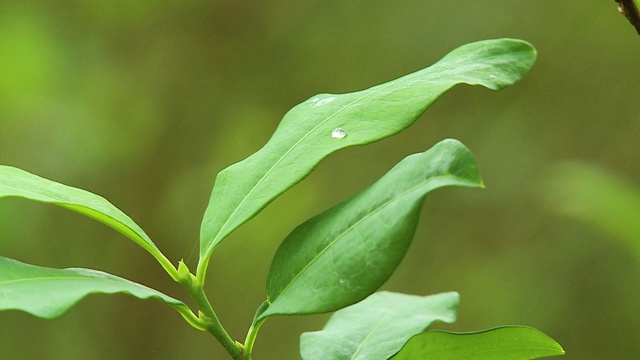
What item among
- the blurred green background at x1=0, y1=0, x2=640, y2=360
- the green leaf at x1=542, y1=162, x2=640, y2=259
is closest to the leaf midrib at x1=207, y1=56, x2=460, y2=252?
the green leaf at x1=542, y1=162, x2=640, y2=259

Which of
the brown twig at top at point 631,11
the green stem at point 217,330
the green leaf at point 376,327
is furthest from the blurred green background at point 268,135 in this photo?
the brown twig at top at point 631,11

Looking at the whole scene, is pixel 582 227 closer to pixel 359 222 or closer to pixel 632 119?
pixel 632 119

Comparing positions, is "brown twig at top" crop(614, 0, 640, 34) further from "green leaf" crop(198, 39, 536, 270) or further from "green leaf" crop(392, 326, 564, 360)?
"green leaf" crop(392, 326, 564, 360)

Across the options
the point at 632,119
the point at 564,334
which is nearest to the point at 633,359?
the point at 564,334

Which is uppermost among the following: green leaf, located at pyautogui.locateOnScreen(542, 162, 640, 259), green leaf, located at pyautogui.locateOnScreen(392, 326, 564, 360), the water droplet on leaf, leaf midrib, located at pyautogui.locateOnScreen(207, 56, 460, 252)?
the water droplet on leaf

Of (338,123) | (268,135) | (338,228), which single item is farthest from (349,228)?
(268,135)

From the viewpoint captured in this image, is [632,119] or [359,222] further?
[632,119]

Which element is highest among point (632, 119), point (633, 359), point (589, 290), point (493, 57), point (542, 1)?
point (542, 1)
